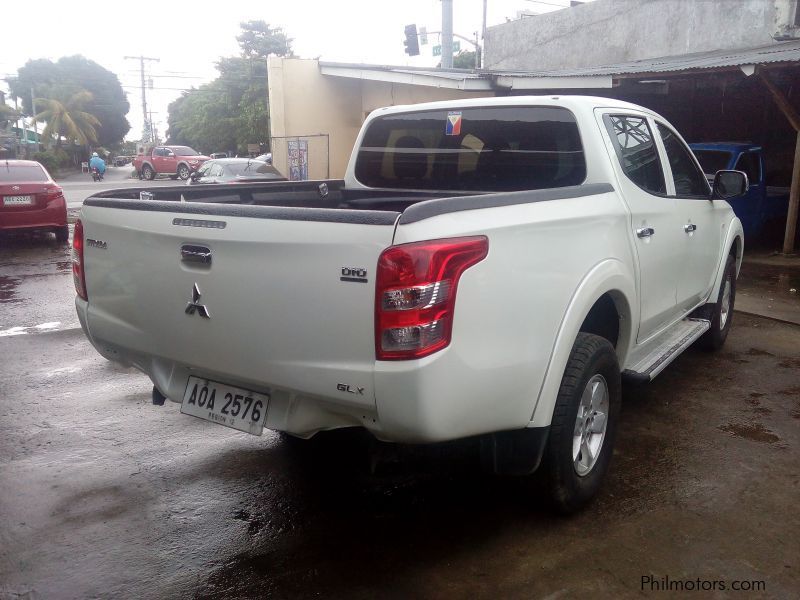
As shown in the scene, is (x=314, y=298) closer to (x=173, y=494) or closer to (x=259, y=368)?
(x=259, y=368)

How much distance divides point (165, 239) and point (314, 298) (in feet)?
2.57

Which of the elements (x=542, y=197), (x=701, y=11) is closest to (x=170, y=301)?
(x=542, y=197)

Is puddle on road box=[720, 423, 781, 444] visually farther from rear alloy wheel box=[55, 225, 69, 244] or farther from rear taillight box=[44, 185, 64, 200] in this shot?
rear alloy wheel box=[55, 225, 69, 244]

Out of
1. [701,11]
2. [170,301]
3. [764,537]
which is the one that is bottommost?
[764,537]

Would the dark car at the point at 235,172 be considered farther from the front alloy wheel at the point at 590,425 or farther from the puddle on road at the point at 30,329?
the front alloy wheel at the point at 590,425

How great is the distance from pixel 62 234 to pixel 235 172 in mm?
5516

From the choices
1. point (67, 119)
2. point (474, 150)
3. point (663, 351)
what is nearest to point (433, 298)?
point (474, 150)

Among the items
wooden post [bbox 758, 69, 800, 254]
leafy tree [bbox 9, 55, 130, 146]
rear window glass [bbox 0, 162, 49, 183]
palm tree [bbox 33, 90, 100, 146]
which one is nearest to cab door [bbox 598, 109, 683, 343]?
wooden post [bbox 758, 69, 800, 254]

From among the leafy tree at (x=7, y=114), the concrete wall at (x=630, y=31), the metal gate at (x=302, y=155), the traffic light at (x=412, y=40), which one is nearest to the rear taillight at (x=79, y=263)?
the concrete wall at (x=630, y=31)

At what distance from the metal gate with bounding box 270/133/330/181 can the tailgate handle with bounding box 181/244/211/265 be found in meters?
19.5

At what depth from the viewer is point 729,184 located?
193 inches

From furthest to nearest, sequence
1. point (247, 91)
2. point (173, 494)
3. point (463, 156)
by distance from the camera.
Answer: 1. point (247, 91)
2. point (463, 156)
3. point (173, 494)

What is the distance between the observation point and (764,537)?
3066 millimetres

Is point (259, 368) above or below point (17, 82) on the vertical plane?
below
